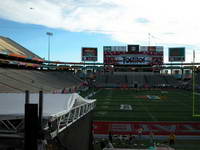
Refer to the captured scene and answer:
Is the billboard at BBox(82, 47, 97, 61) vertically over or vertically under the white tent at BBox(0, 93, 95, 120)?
over

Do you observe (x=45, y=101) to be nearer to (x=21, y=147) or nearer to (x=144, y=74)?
(x=21, y=147)

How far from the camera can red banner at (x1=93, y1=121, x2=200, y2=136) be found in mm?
16609

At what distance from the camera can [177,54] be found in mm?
62438

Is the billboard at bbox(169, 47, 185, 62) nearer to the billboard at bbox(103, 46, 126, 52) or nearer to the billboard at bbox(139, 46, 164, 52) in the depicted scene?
the billboard at bbox(139, 46, 164, 52)

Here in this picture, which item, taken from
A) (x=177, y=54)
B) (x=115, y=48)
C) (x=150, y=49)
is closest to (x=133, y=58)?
(x=150, y=49)

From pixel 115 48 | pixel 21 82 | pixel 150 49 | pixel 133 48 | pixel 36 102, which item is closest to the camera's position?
pixel 36 102

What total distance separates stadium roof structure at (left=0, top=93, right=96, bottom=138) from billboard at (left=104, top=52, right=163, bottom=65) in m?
51.0

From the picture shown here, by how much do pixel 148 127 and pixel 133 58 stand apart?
42814 mm

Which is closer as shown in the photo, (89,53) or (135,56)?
(135,56)

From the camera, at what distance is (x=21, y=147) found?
568cm

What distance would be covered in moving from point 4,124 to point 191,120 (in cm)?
1720

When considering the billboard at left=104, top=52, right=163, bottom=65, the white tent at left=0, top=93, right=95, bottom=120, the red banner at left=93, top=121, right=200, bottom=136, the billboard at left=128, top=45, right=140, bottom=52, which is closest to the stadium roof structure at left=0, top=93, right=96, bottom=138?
the white tent at left=0, top=93, right=95, bottom=120

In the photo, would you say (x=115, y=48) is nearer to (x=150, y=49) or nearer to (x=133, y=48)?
(x=133, y=48)

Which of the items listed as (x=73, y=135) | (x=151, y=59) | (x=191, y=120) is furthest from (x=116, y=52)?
(x=73, y=135)
